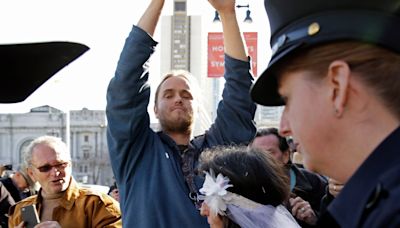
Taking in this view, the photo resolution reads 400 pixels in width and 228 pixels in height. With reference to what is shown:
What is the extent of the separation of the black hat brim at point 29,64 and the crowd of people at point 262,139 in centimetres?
66

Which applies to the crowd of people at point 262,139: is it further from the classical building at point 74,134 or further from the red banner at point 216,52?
the classical building at point 74,134

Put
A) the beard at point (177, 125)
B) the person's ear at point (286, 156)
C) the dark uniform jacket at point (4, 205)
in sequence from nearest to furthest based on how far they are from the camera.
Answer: the beard at point (177, 125), the person's ear at point (286, 156), the dark uniform jacket at point (4, 205)

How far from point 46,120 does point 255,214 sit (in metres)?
70.4

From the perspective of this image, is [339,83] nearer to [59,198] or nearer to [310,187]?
[310,187]

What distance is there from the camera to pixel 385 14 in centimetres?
114

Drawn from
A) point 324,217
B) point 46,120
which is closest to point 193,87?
point 324,217

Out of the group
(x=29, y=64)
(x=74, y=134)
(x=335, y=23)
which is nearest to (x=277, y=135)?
(x=29, y=64)

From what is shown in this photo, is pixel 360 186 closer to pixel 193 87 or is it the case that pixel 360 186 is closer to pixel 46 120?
pixel 193 87

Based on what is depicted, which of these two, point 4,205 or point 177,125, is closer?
point 177,125

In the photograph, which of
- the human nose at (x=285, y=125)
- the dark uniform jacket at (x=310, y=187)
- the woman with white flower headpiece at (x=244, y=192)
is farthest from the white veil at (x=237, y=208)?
the dark uniform jacket at (x=310, y=187)

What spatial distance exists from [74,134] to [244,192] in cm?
7766

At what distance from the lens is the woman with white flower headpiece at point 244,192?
2.40 meters

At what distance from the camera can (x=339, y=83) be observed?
1.12 metres

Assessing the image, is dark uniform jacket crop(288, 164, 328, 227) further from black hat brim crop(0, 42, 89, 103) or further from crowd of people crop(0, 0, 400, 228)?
black hat brim crop(0, 42, 89, 103)
